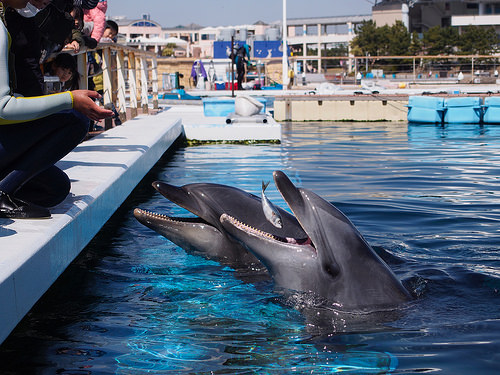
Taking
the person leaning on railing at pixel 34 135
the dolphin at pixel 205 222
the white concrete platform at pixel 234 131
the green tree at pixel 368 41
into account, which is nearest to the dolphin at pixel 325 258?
the dolphin at pixel 205 222

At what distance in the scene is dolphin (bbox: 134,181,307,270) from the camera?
4.21 metres

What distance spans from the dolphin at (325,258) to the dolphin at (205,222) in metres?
0.62

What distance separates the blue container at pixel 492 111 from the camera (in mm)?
16422

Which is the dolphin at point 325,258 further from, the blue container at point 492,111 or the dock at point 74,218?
the blue container at point 492,111

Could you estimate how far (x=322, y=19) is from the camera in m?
98.1

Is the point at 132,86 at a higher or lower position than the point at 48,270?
higher

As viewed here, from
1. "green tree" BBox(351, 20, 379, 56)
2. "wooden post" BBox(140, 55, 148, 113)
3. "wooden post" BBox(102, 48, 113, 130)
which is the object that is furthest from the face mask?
"green tree" BBox(351, 20, 379, 56)

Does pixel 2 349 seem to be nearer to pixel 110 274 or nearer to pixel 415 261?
pixel 110 274

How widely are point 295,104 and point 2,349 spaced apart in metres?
15.4

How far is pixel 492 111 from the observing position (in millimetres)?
16453

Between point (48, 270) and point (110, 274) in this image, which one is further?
point (110, 274)

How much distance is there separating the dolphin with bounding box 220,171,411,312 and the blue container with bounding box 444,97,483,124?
551 inches

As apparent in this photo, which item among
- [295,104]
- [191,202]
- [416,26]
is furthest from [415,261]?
[416,26]

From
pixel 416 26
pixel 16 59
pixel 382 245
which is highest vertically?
pixel 416 26
